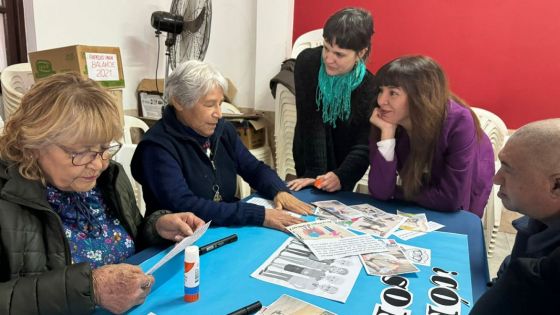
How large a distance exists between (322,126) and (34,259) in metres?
1.51

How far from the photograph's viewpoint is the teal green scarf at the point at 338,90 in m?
2.11

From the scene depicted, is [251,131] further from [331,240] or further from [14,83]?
[331,240]

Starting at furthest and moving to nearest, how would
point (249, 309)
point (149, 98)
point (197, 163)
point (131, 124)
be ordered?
point (149, 98)
point (131, 124)
point (197, 163)
point (249, 309)

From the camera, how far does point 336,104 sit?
2137 mm

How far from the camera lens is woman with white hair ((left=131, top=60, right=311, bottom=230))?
1.53 m

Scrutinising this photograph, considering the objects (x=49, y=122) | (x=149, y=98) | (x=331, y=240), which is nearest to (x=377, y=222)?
(x=331, y=240)

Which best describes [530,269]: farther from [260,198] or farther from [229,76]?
[229,76]

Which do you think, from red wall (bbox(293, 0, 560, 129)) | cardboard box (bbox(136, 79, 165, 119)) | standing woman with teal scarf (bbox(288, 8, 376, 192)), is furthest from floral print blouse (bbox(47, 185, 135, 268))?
red wall (bbox(293, 0, 560, 129))

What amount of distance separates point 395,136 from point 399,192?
0.82 ft

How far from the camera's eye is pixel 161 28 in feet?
10.6

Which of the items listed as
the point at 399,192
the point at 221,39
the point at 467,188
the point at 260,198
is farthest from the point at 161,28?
the point at 467,188

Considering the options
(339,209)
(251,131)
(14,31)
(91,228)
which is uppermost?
(14,31)

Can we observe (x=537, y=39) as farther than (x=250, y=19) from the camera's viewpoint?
No

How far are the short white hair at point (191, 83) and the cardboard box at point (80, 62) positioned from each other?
83 cm
